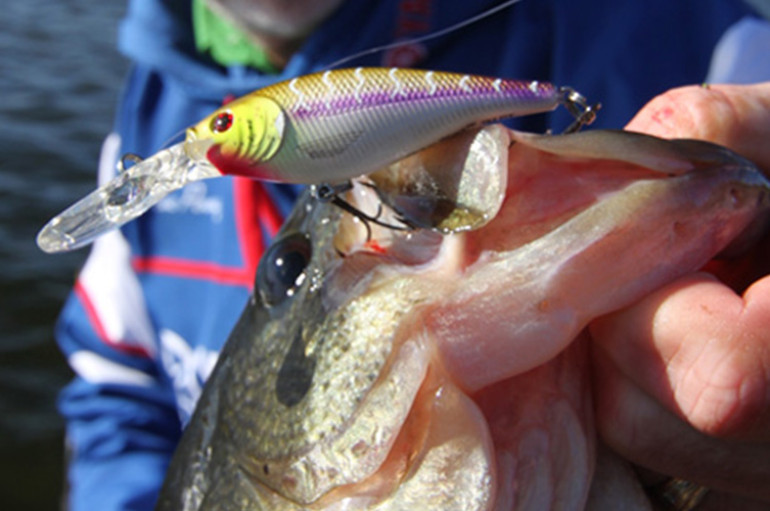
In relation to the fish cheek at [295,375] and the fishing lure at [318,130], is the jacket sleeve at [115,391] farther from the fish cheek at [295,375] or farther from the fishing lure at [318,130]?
the fishing lure at [318,130]

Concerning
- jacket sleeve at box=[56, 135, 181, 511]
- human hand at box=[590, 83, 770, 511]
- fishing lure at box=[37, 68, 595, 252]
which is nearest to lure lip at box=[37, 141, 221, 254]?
fishing lure at box=[37, 68, 595, 252]

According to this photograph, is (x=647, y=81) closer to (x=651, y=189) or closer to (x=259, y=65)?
(x=259, y=65)

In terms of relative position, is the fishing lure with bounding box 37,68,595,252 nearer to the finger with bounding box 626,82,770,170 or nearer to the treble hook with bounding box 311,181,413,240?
the treble hook with bounding box 311,181,413,240

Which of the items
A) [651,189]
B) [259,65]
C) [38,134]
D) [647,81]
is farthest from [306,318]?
[38,134]

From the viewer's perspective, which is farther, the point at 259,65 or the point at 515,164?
the point at 259,65

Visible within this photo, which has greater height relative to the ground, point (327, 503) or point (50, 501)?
point (327, 503)

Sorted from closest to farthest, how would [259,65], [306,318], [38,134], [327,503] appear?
[327,503] → [306,318] → [259,65] → [38,134]

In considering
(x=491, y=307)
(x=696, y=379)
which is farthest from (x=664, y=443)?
(x=491, y=307)

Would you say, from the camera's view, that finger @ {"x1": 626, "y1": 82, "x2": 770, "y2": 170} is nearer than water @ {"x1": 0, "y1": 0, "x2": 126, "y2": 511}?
Yes
